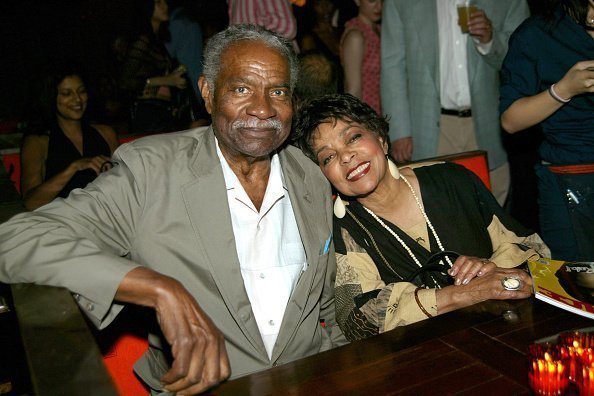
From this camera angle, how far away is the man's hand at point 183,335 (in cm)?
108

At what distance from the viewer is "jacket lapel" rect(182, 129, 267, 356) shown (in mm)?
1557

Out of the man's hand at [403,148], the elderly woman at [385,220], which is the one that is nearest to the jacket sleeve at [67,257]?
the elderly woman at [385,220]

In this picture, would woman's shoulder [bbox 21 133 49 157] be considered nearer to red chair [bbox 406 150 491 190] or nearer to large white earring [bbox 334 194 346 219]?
large white earring [bbox 334 194 346 219]

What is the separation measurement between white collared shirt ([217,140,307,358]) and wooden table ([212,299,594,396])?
0.50 meters

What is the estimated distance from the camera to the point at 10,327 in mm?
1363

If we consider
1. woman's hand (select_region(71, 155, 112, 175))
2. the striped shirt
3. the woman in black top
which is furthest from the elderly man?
the striped shirt

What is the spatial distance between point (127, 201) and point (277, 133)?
0.53 m

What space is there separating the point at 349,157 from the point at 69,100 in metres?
2.15

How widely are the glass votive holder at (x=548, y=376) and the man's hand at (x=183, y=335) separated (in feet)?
2.00

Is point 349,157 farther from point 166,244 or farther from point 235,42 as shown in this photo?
point 166,244

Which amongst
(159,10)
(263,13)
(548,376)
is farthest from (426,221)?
(159,10)

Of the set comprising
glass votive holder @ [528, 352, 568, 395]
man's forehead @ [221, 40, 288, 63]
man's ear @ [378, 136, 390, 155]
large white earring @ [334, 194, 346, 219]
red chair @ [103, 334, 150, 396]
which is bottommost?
red chair @ [103, 334, 150, 396]

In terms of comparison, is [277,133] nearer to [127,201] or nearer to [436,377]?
[127,201]

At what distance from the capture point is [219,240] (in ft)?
5.18
